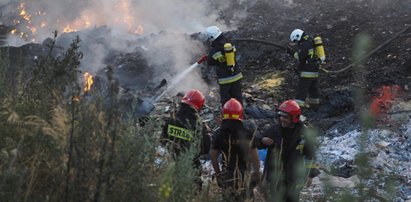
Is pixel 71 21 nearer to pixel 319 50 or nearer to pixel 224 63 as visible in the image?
pixel 224 63

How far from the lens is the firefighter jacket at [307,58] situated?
9422 mm

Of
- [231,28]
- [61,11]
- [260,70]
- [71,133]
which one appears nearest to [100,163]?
[71,133]

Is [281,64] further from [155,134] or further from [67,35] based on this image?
[155,134]

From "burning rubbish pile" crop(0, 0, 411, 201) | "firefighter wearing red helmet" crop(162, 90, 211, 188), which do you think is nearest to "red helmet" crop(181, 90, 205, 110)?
"firefighter wearing red helmet" crop(162, 90, 211, 188)

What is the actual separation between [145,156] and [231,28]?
11.5m

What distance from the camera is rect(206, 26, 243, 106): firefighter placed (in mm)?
8758

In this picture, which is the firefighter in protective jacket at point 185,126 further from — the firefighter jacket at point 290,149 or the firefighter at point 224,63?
the firefighter at point 224,63

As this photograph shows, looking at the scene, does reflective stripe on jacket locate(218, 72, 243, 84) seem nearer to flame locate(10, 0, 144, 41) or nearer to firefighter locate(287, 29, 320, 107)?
firefighter locate(287, 29, 320, 107)

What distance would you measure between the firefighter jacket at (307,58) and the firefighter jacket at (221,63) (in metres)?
1.37

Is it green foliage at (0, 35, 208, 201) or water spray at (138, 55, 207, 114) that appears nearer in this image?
green foliage at (0, 35, 208, 201)

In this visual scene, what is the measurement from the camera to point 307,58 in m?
9.45

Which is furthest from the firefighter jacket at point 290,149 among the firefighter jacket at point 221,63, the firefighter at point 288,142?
the firefighter jacket at point 221,63

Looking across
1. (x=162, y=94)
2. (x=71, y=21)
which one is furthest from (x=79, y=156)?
(x=71, y=21)

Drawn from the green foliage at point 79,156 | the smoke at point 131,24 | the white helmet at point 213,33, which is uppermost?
the smoke at point 131,24
